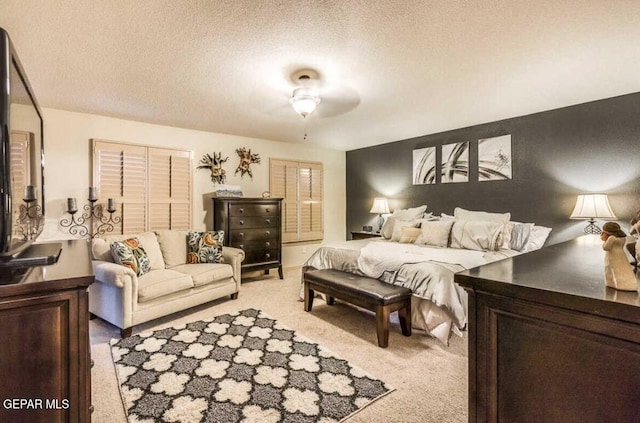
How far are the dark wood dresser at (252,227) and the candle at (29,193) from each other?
9.62ft

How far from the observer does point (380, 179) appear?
5.74m

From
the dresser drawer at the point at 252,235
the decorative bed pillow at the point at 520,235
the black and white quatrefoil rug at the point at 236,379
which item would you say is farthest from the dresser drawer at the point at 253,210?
the decorative bed pillow at the point at 520,235

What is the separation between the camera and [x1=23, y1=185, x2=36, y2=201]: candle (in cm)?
132

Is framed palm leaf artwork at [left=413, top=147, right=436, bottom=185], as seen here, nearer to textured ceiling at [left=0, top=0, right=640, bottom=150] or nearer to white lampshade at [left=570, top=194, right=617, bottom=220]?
textured ceiling at [left=0, top=0, right=640, bottom=150]

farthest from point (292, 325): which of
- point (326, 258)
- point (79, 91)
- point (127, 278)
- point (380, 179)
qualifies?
point (380, 179)

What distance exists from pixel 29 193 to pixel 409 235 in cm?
374

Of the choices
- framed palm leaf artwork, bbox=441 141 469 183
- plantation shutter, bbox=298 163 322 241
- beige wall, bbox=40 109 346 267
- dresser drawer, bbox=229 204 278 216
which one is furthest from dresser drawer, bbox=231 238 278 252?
framed palm leaf artwork, bbox=441 141 469 183

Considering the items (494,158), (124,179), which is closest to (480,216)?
(494,158)

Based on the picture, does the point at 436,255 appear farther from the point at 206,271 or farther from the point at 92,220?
the point at 92,220

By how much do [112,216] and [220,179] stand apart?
1530mm

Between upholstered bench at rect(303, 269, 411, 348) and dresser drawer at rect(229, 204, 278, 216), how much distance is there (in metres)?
1.76

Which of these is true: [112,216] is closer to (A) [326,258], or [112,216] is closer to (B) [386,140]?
(A) [326,258]

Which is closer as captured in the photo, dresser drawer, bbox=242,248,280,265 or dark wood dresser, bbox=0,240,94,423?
dark wood dresser, bbox=0,240,94,423

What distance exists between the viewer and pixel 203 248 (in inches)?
Result: 150
